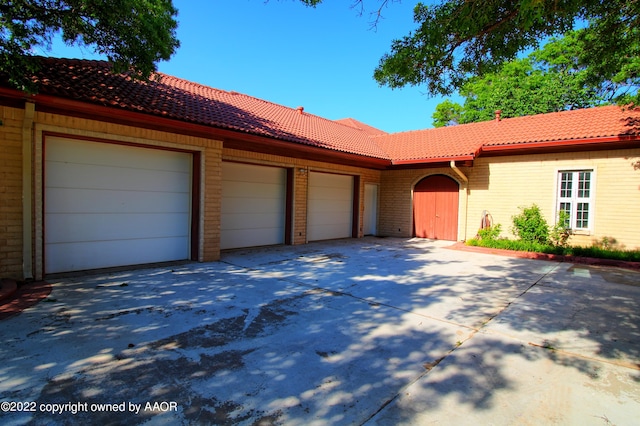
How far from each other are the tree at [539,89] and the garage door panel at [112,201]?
55.1 ft

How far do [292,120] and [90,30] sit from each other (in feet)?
26.8

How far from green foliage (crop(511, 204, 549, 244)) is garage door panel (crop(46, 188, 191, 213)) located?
9.81 m

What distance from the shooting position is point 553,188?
34.7 ft

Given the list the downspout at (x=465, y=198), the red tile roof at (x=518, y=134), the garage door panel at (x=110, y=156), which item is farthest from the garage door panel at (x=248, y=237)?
the downspout at (x=465, y=198)

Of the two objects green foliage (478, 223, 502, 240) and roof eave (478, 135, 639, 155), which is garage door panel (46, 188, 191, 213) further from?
roof eave (478, 135, 639, 155)

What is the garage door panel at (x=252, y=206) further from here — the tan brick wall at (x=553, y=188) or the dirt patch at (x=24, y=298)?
the tan brick wall at (x=553, y=188)

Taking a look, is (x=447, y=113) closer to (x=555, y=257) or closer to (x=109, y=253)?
(x=555, y=257)

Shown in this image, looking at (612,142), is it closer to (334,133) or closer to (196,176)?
(334,133)

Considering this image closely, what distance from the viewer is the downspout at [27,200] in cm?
569

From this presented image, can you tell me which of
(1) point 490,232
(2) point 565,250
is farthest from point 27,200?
(2) point 565,250

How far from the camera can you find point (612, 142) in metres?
9.29

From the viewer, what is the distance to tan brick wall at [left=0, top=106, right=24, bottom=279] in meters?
5.57

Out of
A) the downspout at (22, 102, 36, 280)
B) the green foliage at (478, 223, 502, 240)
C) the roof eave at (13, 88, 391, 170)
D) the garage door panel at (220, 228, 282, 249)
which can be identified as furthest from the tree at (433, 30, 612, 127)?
the downspout at (22, 102, 36, 280)

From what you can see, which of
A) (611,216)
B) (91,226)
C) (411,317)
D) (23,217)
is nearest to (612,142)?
(611,216)
